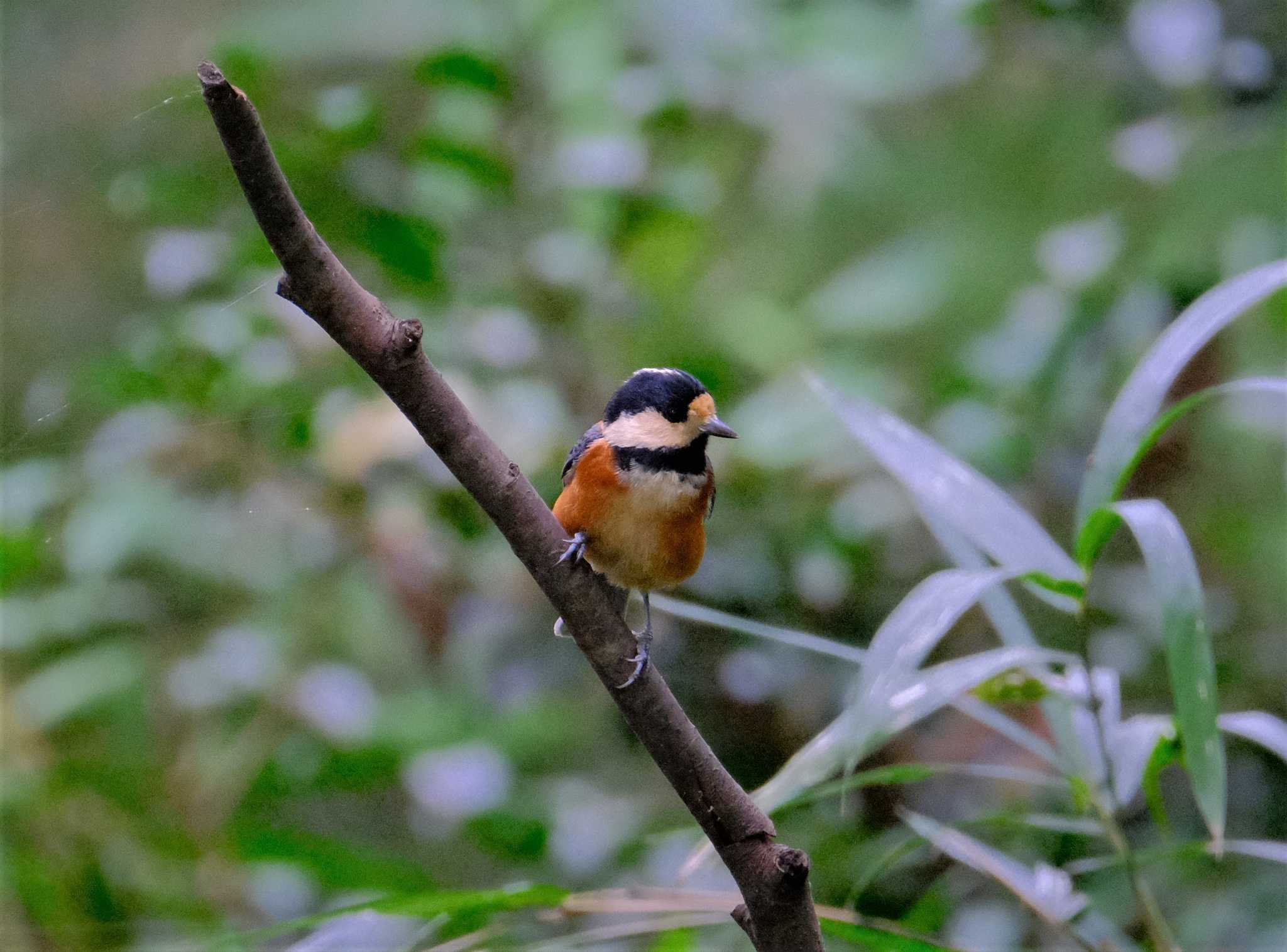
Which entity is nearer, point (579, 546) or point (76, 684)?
point (579, 546)

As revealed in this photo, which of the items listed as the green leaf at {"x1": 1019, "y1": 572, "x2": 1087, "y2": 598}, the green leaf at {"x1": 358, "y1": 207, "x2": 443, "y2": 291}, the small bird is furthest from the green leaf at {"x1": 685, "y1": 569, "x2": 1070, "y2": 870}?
the green leaf at {"x1": 358, "y1": 207, "x2": 443, "y2": 291}

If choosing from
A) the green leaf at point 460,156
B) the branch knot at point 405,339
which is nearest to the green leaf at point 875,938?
the branch knot at point 405,339

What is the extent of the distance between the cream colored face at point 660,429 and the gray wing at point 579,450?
0.05 feet

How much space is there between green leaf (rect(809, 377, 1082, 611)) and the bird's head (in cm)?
15

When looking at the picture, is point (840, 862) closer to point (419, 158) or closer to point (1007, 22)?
point (419, 158)

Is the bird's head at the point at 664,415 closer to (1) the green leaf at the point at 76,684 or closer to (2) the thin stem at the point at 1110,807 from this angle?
(2) the thin stem at the point at 1110,807

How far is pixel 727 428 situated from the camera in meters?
1.41

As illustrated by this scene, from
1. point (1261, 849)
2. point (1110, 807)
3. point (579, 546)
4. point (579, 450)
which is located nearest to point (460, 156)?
point (579, 450)

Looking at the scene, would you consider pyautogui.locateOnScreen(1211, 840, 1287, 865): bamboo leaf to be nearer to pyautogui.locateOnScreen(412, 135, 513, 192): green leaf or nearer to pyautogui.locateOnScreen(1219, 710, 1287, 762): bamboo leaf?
pyautogui.locateOnScreen(1219, 710, 1287, 762): bamboo leaf

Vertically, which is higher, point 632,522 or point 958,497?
point 632,522

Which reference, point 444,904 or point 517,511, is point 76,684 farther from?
point 517,511

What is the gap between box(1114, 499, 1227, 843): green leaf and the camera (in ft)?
3.16

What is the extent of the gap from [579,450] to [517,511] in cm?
69

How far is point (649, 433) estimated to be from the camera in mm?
1456
